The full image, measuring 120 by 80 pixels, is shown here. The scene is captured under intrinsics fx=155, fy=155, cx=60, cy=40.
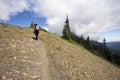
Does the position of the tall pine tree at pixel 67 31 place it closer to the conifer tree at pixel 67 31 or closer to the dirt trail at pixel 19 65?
the conifer tree at pixel 67 31

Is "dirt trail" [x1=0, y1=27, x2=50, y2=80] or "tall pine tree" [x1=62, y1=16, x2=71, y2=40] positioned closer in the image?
"dirt trail" [x1=0, y1=27, x2=50, y2=80]

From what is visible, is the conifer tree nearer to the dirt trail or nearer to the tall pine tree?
the tall pine tree

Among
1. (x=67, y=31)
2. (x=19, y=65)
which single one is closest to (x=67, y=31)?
(x=67, y=31)

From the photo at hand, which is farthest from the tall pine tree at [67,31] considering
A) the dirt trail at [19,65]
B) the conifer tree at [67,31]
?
the dirt trail at [19,65]

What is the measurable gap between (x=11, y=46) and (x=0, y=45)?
1545mm

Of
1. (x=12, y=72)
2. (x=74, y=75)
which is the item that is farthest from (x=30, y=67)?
(x=74, y=75)

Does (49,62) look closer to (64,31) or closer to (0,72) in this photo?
(0,72)

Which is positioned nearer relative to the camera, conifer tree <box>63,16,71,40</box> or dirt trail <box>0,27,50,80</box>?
dirt trail <box>0,27,50,80</box>

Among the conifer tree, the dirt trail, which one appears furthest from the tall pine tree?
the dirt trail

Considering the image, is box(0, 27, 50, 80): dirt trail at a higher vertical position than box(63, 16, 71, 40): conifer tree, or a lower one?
lower

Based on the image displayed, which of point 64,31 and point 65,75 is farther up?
point 64,31

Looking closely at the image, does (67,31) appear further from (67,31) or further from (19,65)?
(19,65)

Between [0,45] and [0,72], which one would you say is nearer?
[0,72]

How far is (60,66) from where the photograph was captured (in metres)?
21.5
